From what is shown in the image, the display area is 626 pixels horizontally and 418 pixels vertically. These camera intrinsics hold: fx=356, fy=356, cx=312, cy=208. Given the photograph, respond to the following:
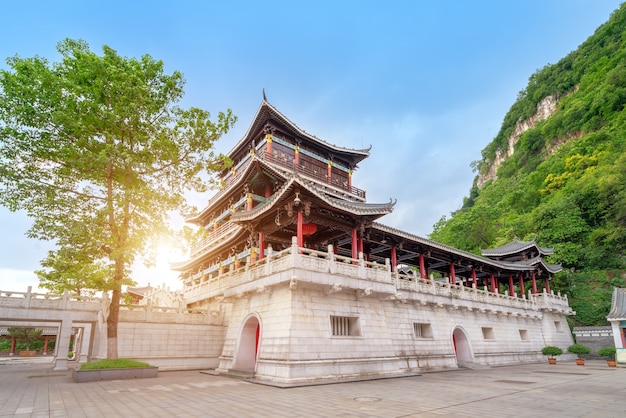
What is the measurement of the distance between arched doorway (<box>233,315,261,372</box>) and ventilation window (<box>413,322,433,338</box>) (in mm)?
7994

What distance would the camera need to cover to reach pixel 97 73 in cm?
1405

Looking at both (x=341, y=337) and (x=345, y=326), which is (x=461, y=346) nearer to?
(x=345, y=326)

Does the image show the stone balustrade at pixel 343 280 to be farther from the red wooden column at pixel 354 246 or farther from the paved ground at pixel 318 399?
the paved ground at pixel 318 399

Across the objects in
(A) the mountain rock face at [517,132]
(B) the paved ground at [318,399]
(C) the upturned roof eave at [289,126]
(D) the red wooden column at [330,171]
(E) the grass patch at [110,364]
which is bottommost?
(B) the paved ground at [318,399]

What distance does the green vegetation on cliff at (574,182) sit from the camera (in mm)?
32406

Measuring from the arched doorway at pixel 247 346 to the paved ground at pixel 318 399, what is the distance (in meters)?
2.68

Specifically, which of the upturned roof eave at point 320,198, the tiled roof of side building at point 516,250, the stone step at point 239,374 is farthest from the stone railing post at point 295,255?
the tiled roof of side building at point 516,250

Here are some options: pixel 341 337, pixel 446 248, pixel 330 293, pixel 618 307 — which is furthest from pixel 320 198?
pixel 618 307

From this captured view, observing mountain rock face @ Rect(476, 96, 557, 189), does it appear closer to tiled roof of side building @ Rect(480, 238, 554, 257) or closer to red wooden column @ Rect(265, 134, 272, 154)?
tiled roof of side building @ Rect(480, 238, 554, 257)

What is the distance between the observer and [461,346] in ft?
68.1

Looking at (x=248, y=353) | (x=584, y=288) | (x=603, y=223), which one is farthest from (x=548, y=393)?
(x=603, y=223)

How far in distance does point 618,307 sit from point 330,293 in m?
21.4

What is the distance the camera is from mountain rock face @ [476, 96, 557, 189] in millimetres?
61969

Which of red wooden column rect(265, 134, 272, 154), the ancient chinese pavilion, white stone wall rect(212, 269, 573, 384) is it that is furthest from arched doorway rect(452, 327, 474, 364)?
red wooden column rect(265, 134, 272, 154)
